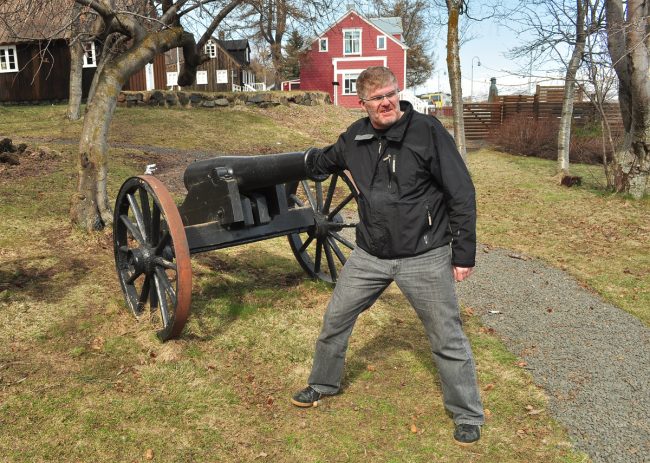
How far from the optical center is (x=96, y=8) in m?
6.81

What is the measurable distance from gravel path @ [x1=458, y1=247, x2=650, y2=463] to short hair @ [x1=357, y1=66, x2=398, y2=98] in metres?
2.36

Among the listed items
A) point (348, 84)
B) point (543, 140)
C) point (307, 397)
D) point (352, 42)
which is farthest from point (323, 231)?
point (352, 42)

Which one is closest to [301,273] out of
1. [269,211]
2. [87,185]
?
[269,211]

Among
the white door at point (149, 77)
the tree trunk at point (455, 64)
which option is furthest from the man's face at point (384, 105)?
the white door at point (149, 77)

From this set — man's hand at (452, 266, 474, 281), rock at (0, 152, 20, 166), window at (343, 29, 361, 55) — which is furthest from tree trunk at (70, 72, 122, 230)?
window at (343, 29, 361, 55)

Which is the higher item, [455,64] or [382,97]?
[455,64]

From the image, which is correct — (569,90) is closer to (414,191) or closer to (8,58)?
(414,191)

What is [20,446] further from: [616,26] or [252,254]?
→ [616,26]

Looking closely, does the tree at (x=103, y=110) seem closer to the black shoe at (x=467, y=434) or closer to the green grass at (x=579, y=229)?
the black shoe at (x=467, y=434)

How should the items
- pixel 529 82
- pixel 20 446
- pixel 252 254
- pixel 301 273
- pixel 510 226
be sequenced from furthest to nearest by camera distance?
pixel 529 82 → pixel 510 226 → pixel 252 254 → pixel 301 273 → pixel 20 446

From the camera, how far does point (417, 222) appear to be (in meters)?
3.40

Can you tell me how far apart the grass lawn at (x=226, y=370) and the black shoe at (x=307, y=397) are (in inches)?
2.3

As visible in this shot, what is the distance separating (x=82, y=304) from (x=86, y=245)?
165 centimetres

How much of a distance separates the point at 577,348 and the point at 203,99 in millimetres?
20594
